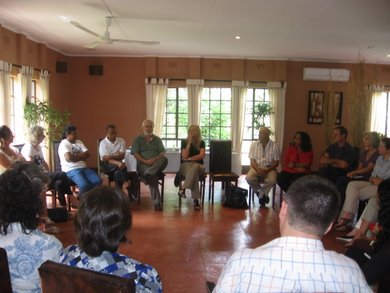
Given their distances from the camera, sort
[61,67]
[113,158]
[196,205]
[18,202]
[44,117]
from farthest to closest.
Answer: [61,67]
[44,117]
[113,158]
[196,205]
[18,202]

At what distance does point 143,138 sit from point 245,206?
72.8 inches

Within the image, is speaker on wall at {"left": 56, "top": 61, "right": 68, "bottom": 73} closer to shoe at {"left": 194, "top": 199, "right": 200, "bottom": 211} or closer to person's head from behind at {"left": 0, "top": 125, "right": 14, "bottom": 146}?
person's head from behind at {"left": 0, "top": 125, "right": 14, "bottom": 146}

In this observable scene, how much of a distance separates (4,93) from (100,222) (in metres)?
5.13

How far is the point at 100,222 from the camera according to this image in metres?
1.48

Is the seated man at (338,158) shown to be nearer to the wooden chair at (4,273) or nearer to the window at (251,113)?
the window at (251,113)

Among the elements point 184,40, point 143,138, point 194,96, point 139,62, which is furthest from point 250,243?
point 139,62

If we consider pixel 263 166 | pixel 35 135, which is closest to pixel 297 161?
pixel 263 166

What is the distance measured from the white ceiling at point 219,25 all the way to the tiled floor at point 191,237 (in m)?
2.68

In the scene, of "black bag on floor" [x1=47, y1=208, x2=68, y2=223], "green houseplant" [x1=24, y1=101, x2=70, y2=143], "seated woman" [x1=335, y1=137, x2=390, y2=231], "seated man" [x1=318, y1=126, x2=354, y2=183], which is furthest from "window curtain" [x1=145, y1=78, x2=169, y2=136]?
"seated woman" [x1=335, y1=137, x2=390, y2=231]

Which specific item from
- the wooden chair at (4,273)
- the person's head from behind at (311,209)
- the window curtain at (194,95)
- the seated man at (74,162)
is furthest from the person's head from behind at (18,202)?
the window curtain at (194,95)

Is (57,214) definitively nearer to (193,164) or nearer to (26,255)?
(193,164)

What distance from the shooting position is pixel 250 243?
4418 mm

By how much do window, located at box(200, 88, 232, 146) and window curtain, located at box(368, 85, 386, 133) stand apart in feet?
11.0

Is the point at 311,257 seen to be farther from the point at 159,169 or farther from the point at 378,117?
the point at 378,117
